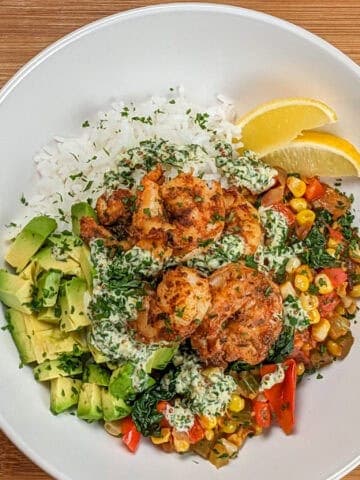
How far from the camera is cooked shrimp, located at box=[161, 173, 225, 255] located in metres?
3.63

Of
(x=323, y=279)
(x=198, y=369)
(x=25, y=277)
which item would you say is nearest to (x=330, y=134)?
(x=323, y=279)

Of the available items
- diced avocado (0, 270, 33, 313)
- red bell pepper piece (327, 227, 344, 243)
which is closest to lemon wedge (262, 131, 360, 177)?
red bell pepper piece (327, 227, 344, 243)

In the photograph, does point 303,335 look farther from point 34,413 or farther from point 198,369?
point 34,413

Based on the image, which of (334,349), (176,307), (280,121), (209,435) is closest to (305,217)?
(280,121)

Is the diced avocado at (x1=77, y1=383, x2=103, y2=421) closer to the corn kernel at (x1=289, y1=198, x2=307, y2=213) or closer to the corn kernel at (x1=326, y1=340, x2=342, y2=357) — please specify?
the corn kernel at (x1=326, y1=340, x2=342, y2=357)

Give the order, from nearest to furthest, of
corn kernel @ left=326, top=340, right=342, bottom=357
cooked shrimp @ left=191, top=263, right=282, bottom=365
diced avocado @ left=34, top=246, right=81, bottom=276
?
cooked shrimp @ left=191, top=263, right=282, bottom=365, diced avocado @ left=34, top=246, right=81, bottom=276, corn kernel @ left=326, top=340, right=342, bottom=357

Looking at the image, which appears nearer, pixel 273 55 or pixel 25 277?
pixel 25 277

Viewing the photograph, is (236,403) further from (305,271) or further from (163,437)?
(305,271)

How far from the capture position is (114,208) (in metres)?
3.81

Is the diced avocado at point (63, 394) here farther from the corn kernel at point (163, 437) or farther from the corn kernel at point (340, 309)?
the corn kernel at point (340, 309)

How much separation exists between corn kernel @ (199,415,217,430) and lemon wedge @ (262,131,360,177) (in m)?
1.36

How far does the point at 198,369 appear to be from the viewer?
381 cm

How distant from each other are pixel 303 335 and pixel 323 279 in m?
0.30

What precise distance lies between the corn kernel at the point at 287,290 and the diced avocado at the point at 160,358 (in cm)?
61
